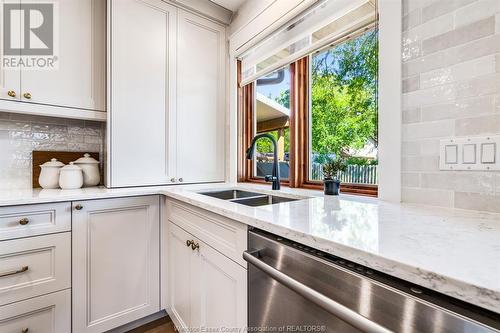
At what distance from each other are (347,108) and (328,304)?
1.14m

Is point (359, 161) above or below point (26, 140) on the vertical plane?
below

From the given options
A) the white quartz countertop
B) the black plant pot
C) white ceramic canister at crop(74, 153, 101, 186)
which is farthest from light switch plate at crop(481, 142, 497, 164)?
white ceramic canister at crop(74, 153, 101, 186)

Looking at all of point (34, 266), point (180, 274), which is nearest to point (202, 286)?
→ point (180, 274)

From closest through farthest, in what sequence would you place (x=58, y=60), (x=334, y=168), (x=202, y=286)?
(x=202, y=286) < (x=334, y=168) < (x=58, y=60)

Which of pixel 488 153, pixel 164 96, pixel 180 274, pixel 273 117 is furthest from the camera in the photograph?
pixel 273 117

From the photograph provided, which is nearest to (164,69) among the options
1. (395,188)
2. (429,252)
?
(395,188)

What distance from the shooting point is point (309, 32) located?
142cm

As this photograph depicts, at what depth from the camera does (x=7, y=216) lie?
1150 millimetres

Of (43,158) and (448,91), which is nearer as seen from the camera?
(448,91)

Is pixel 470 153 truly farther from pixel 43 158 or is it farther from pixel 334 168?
pixel 43 158

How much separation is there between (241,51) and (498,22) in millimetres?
1565

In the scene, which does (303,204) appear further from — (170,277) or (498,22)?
(170,277)

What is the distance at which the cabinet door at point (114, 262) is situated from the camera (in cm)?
133

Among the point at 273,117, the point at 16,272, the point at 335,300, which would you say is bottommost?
the point at 16,272
